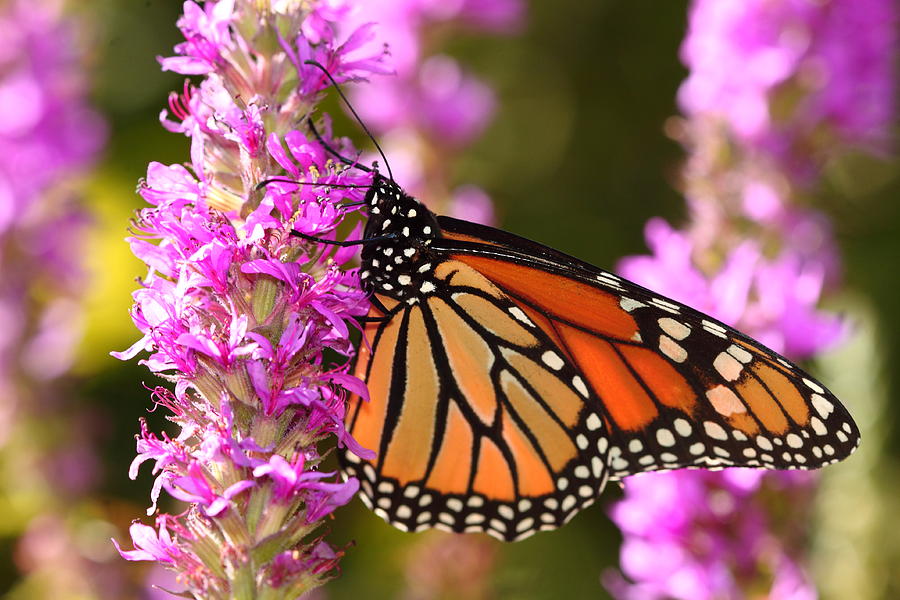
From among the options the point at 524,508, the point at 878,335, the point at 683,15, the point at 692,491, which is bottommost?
the point at 524,508

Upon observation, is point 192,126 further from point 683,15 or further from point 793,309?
point 683,15

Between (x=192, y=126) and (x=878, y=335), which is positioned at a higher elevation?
(x=878, y=335)

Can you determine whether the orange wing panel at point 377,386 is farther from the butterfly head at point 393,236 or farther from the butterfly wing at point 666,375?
the butterfly wing at point 666,375

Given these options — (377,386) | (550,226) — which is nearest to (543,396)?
→ (377,386)

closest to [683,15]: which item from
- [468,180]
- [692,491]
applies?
[468,180]

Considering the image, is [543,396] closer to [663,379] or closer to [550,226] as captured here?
[663,379]
